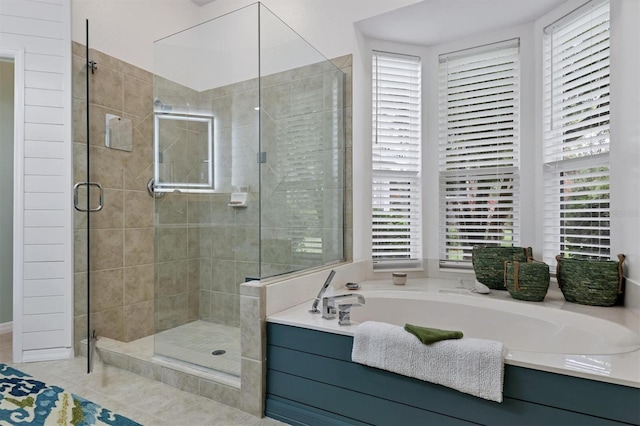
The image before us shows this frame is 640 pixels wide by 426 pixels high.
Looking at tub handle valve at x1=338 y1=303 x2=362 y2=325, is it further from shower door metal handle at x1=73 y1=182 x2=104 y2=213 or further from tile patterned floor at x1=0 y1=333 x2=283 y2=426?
shower door metal handle at x1=73 y1=182 x2=104 y2=213

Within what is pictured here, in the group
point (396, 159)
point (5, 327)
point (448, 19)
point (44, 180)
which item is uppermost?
point (448, 19)

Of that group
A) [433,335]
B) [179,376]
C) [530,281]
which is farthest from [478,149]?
[179,376]

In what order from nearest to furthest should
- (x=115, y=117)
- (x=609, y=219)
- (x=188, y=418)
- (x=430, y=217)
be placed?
(x=188, y=418), (x=609, y=219), (x=115, y=117), (x=430, y=217)

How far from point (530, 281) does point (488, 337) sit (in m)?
0.40

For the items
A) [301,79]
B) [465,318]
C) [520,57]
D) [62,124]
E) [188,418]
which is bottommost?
[188,418]

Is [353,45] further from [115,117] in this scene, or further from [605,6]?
[115,117]

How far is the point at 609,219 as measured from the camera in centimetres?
210

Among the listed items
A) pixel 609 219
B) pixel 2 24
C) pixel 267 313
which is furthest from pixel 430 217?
pixel 2 24

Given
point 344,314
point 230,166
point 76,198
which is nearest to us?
point 344,314

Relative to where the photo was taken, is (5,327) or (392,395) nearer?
(392,395)

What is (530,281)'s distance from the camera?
2.13 meters

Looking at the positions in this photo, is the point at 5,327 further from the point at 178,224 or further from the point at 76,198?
the point at 178,224

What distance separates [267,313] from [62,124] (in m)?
1.90

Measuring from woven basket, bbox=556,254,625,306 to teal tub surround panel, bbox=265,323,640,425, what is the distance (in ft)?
3.37
